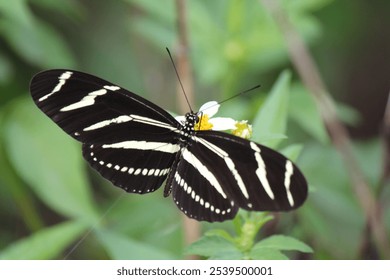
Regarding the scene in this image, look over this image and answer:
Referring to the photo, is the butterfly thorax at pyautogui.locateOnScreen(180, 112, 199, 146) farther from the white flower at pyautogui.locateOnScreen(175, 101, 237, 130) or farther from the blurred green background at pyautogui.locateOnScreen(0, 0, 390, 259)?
the blurred green background at pyautogui.locateOnScreen(0, 0, 390, 259)

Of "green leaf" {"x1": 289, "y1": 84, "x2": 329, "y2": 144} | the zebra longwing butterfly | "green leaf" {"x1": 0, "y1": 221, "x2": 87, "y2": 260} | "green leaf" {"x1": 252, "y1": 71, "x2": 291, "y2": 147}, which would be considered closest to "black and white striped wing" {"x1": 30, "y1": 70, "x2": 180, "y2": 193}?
the zebra longwing butterfly

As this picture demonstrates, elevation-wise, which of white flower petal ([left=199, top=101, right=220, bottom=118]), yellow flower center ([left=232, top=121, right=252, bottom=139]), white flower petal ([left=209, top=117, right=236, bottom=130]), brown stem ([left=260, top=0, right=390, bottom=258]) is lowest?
brown stem ([left=260, top=0, right=390, bottom=258])

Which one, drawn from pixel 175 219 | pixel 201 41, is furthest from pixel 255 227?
pixel 201 41

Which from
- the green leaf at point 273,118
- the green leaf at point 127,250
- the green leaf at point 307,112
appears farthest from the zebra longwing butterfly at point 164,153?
the green leaf at point 307,112

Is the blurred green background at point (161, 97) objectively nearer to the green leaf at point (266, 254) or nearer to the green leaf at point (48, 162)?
the green leaf at point (48, 162)

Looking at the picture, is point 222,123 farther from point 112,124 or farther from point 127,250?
point 127,250

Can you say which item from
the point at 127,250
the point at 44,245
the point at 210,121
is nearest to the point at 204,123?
the point at 210,121

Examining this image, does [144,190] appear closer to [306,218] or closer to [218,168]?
[218,168]

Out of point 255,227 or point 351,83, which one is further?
point 351,83
